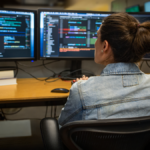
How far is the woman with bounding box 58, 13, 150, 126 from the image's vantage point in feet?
2.04

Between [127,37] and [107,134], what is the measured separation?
1.32ft

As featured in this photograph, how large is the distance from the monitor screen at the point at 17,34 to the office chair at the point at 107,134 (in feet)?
3.24

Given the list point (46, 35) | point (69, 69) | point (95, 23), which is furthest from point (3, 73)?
point (95, 23)

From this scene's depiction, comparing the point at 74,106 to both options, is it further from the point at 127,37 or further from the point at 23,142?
the point at 23,142

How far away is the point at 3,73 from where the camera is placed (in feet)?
4.25

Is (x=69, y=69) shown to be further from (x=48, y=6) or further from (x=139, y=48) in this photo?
(x=139, y=48)

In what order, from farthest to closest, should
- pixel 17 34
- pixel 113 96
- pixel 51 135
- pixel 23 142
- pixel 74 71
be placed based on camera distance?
pixel 23 142
pixel 74 71
pixel 17 34
pixel 51 135
pixel 113 96

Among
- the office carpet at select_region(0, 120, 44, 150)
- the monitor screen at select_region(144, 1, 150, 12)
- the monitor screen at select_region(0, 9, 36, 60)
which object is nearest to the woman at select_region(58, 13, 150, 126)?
the monitor screen at select_region(0, 9, 36, 60)

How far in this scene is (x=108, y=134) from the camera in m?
0.49

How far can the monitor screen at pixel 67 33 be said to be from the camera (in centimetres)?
137

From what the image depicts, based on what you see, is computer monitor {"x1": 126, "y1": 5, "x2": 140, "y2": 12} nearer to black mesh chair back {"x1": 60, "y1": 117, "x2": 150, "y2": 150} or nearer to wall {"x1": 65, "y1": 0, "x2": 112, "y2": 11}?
wall {"x1": 65, "y1": 0, "x2": 112, "y2": 11}

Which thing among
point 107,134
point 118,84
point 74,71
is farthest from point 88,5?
point 107,134

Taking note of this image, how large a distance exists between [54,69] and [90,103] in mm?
1021

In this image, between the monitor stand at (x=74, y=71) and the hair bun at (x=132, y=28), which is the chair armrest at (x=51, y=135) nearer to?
the hair bun at (x=132, y=28)
